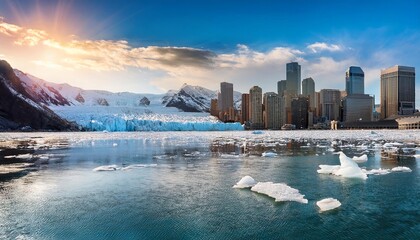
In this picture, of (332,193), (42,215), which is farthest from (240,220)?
(42,215)

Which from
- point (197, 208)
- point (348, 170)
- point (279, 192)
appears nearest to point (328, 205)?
point (279, 192)

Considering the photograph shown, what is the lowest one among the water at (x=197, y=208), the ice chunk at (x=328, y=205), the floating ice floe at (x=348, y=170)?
the water at (x=197, y=208)

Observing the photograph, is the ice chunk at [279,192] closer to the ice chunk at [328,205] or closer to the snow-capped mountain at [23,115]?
the ice chunk at [328,205]

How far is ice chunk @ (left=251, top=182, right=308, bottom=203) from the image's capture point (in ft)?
44.2

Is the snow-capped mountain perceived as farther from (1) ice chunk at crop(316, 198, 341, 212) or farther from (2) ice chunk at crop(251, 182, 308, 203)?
(1) ice chunk at crop(316, 198, 341, 212)

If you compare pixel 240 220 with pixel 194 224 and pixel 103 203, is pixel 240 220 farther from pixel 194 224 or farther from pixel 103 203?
pixel 103 203

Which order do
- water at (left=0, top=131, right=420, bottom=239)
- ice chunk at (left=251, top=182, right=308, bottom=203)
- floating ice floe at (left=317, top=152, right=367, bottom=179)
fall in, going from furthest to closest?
1. floating ice floe at (left=317, top=152, right=367, bottom=179)
2. ice chunk at (left=251, top=182, right=308, bottom=203)
3. water at (left=0, top=131, right=420, bottom=239)

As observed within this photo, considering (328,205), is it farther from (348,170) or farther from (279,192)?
(348,170)

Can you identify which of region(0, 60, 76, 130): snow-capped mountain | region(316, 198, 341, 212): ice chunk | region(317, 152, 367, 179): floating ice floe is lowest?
region(316, 198, 341, 212): ice chunk

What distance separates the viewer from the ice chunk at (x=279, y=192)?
44.2 feet

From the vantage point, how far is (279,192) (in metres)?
14.2

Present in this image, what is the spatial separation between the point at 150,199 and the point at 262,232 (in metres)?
5.69

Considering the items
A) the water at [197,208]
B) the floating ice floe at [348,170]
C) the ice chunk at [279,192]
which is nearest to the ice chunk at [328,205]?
the water at [197,208]

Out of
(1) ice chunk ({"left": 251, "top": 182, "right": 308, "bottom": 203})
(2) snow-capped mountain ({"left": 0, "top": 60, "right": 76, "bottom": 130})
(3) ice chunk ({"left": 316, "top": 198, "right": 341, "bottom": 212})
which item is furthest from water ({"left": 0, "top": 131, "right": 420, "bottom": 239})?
(2) snow-capped mountain ({"left": 0, "top": 60, "right": 76, "bottom": 130})
